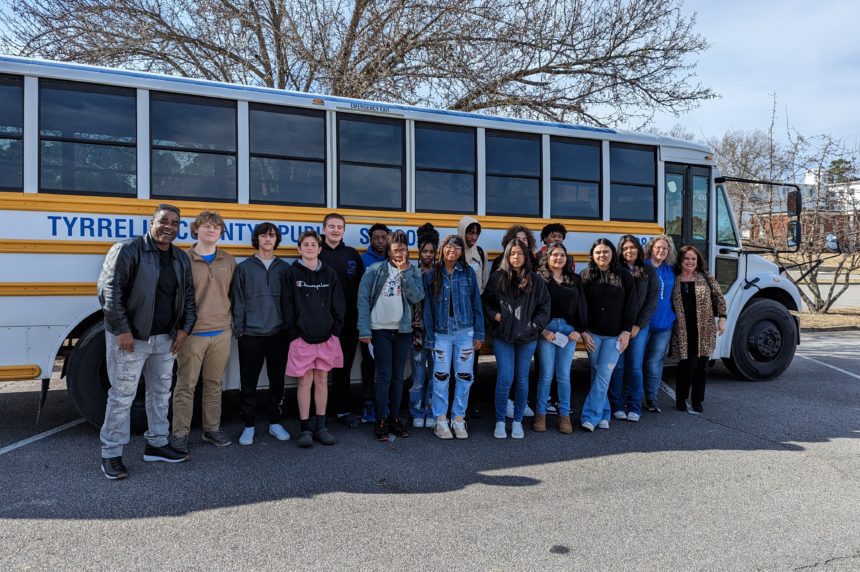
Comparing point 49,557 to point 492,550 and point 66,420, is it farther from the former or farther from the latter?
point 66,420

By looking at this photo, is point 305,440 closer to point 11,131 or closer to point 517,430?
point 517,430

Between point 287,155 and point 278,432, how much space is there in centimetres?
243

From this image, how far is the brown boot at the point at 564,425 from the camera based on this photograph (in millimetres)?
5199

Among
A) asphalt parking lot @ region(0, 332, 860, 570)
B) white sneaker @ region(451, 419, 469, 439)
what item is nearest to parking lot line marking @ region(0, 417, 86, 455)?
asphalt parking lot @ region(0, 332, 860, 570)

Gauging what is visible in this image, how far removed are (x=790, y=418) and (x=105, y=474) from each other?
610 cm

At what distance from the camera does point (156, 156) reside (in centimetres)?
484

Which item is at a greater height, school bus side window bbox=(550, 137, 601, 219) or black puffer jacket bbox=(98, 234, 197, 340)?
school bus side window bbox=(550, 137, 601, 219)

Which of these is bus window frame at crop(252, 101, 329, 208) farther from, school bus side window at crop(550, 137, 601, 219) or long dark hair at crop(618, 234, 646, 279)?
long dark hair at crop(618, 234, 646, 279)

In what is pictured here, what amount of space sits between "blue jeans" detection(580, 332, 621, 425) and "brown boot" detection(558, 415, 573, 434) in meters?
0.19

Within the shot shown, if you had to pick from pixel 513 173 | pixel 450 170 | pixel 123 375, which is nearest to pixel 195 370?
pixel 123 375

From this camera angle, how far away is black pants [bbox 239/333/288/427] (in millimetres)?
4676

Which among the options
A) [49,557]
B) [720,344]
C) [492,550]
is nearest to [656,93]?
[720,344]

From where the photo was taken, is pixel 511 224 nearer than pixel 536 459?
No

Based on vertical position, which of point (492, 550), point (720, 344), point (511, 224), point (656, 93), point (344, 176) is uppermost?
point (656, 93)
